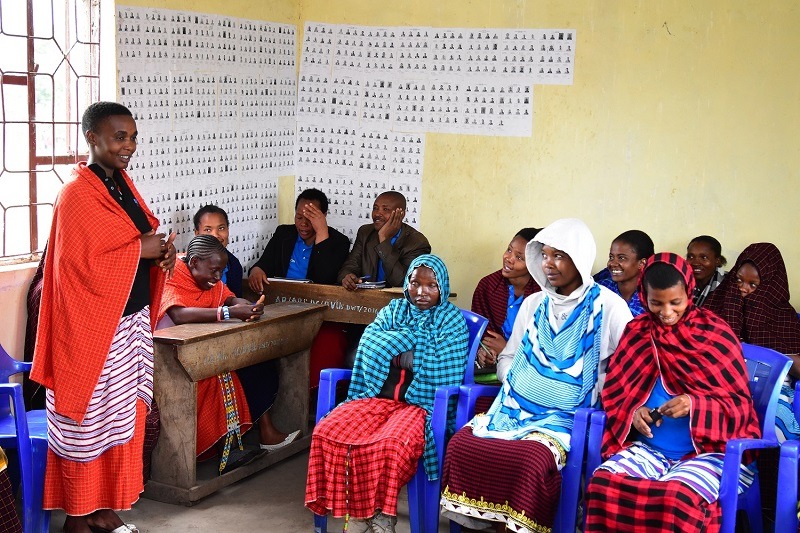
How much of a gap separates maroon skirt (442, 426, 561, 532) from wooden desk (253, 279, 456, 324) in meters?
1.92

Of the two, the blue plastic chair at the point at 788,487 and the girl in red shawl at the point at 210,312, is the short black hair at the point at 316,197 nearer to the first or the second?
the girl in red shawl at the point at 210,312

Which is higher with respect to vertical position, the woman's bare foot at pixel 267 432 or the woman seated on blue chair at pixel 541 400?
the woman seated on blue chair at pixel 541 400

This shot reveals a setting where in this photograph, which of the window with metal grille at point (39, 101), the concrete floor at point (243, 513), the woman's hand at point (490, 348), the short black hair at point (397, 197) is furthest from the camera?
the short black hair at point (397, 197)

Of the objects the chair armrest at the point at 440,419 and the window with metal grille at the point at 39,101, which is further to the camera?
the window with metal grille at the point at 39,101

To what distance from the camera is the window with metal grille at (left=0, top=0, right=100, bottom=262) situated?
503 cm

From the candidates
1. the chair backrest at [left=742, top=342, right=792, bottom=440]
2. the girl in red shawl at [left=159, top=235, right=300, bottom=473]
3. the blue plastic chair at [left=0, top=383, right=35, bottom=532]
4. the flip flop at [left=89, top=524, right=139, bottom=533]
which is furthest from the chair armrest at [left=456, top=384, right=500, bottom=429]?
the blue plastic chair at [left=0, top=383, right=35, bottom=532]

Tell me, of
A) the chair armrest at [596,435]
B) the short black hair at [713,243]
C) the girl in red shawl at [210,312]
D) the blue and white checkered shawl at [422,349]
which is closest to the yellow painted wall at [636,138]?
the short black hair at [713,243]

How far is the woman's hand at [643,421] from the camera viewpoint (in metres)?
3.95

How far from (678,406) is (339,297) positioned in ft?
8.91

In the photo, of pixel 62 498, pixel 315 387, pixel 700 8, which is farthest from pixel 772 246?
pixel 62 498

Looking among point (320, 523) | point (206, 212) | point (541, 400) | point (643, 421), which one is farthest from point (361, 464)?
point (206, 212)

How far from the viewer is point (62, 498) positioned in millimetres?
4277

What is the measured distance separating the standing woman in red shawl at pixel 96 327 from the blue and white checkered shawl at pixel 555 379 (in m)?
1.57

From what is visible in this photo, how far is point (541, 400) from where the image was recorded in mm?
4344
